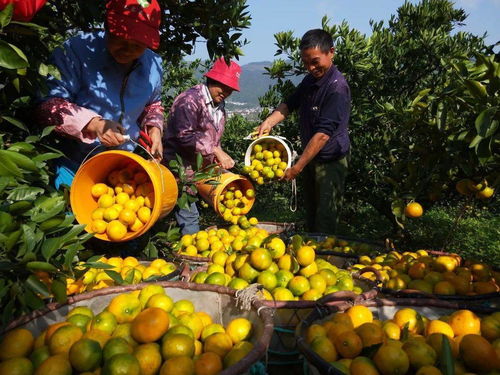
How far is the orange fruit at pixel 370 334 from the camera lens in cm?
148

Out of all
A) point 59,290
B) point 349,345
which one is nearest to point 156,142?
point 59,290

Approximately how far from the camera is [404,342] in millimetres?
1467

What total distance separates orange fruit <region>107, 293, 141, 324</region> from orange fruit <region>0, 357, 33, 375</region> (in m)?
0.39

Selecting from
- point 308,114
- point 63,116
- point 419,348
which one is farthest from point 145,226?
point 308,114

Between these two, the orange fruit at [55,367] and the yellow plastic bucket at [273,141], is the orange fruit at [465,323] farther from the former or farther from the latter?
the yellow plastic bucket at [273,141]

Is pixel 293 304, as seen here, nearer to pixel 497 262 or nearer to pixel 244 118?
pixel 497 262

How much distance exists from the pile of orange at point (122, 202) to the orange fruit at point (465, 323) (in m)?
1.63

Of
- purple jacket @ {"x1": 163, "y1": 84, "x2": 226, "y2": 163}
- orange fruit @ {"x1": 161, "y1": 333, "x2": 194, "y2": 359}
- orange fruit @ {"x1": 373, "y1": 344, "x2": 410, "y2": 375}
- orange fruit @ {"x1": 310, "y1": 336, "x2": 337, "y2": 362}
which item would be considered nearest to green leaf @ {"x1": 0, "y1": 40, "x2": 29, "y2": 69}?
orange fruit @ {"x1": 161, "y1": 333, "x2": 194, "y2": 359}

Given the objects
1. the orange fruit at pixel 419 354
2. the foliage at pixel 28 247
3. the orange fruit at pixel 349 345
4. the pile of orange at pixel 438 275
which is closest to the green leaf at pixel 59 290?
the foliage at pixel 28 247

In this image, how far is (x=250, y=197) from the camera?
12.6ft

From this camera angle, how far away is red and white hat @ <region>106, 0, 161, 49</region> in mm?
2109

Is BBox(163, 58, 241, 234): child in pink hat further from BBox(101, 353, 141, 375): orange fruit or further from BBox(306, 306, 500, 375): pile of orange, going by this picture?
BBox(101, 353, 141, 375): orange fruit

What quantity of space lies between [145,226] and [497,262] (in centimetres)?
418

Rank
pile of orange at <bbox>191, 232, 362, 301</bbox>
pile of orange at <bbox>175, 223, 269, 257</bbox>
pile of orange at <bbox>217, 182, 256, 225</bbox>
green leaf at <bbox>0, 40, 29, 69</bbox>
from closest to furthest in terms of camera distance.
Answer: green leaf at <bbox>0, 40, 29, 69</bbox> < pile of orange at <bbox>191, 232, 362, 301</bbox> < pile of orange at <bbox>175, 223, 269, 257</bbox> < pile of orange at <bbox>217, 182, 256, 225</bbox>
